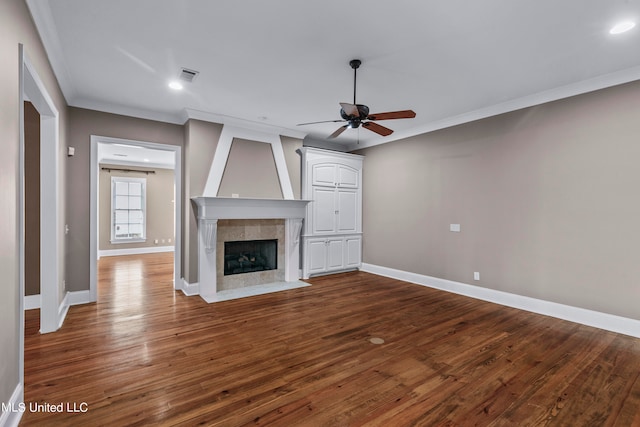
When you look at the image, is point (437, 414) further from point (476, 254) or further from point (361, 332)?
point (476, 254)

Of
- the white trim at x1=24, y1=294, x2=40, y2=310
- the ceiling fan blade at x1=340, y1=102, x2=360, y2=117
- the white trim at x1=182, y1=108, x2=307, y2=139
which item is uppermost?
the white trim at x1=182, y1=108, x2=307, y2=139

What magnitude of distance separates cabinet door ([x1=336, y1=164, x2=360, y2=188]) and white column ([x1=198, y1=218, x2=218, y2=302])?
8.98 ft

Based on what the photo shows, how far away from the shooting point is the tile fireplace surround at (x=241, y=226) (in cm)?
471

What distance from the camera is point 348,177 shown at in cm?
649

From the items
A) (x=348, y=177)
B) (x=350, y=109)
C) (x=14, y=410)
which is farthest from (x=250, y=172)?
(x=14, y=410)

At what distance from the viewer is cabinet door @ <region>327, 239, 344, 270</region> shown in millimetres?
6199

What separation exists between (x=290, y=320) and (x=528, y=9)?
3695 mm

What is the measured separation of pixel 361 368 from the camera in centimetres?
257

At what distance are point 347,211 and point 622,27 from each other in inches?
182

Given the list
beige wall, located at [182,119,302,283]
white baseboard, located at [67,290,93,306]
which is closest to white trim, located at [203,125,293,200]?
beige wall, located at [182,119,302,283]

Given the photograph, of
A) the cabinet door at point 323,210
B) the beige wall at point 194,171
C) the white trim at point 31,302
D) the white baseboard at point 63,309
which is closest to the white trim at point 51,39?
the beige wall at point 194,171

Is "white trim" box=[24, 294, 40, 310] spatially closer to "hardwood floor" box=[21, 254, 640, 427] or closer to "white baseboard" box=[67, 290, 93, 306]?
"white baseboard" box=[67, 290, 93, 306]

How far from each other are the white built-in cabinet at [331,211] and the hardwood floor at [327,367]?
1965 millimetres

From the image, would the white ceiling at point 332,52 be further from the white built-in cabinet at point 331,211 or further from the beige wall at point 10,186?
the white built-in cabinet at point 331,211
